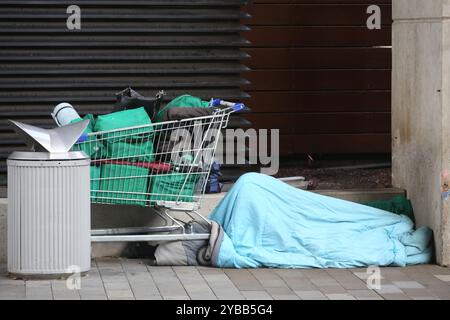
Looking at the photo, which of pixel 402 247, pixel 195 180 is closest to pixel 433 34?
pixel 402 247

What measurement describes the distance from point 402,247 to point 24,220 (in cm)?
284

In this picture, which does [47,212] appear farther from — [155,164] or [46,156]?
[155,164]

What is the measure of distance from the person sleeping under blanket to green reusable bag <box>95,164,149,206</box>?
481 millimetres

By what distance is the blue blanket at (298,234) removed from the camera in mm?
7863

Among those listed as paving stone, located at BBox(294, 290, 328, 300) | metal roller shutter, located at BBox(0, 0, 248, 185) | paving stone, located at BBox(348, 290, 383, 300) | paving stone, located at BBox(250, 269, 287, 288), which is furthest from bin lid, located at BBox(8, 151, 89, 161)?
paving stone, located at BBox(348, 290, 383, 300)

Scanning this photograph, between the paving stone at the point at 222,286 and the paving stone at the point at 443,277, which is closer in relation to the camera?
the paving stone at the point at 222,286

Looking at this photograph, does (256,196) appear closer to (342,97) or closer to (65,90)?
(65,90)

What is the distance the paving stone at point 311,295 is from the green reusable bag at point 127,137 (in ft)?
4.99

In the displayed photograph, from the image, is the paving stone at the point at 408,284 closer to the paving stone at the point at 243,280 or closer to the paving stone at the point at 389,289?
the paving stone at the point at 389,289

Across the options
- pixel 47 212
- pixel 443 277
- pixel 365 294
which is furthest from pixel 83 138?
pixel 443 277

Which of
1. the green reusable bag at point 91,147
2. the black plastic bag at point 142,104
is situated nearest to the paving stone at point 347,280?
the black plastic bag at point 142,104

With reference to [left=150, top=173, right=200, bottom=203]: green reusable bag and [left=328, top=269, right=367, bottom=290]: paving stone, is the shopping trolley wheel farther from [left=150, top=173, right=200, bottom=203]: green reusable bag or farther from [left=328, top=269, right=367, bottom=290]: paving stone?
[left=328, top=269, right=367, bottom=290]: paving stone

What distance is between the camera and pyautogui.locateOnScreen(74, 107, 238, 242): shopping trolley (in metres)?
7.67

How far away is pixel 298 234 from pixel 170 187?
1.02m
